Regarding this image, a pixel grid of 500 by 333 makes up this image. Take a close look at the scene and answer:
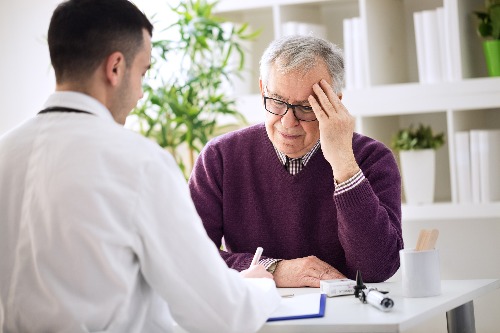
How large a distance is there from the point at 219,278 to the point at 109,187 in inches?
11.0

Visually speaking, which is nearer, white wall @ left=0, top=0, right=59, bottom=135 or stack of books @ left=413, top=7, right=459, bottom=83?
stack of books @ left=413, top=7, right=459, bottom=83

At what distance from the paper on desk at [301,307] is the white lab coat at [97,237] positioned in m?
0.19

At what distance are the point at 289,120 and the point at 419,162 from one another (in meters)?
1.17

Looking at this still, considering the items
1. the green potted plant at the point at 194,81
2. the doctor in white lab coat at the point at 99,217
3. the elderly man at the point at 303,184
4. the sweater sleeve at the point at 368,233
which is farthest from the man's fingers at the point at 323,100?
the green potted plant at the point at 194,81

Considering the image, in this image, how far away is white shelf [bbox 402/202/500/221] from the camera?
11.2 feet

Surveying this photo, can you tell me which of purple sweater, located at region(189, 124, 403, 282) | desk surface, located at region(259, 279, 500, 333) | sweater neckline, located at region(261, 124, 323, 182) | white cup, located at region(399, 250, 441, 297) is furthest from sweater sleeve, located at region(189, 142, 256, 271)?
white cup, located at region(399, 250, 441, 297)

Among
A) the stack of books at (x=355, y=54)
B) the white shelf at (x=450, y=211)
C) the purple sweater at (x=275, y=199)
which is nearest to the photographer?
the purple sweater at (x=275, y=199)

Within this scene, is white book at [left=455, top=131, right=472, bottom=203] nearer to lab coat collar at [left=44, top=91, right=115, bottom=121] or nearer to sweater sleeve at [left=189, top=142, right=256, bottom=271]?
sweater sleeve at [left=189, top=142, right=256, bottom=271]

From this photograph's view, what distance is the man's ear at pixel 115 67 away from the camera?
1.74 m

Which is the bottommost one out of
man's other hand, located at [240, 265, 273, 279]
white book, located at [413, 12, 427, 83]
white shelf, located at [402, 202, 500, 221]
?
white shelf, located at [402, 202, 500, 221]

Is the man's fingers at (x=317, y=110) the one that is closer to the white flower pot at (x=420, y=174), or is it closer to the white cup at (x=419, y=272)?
the white cup at (x=419, y=272)

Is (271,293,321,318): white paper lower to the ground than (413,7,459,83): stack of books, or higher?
lower

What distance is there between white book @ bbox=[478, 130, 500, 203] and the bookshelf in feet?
0.21

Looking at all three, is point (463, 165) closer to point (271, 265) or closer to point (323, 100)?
point (323, 100)
